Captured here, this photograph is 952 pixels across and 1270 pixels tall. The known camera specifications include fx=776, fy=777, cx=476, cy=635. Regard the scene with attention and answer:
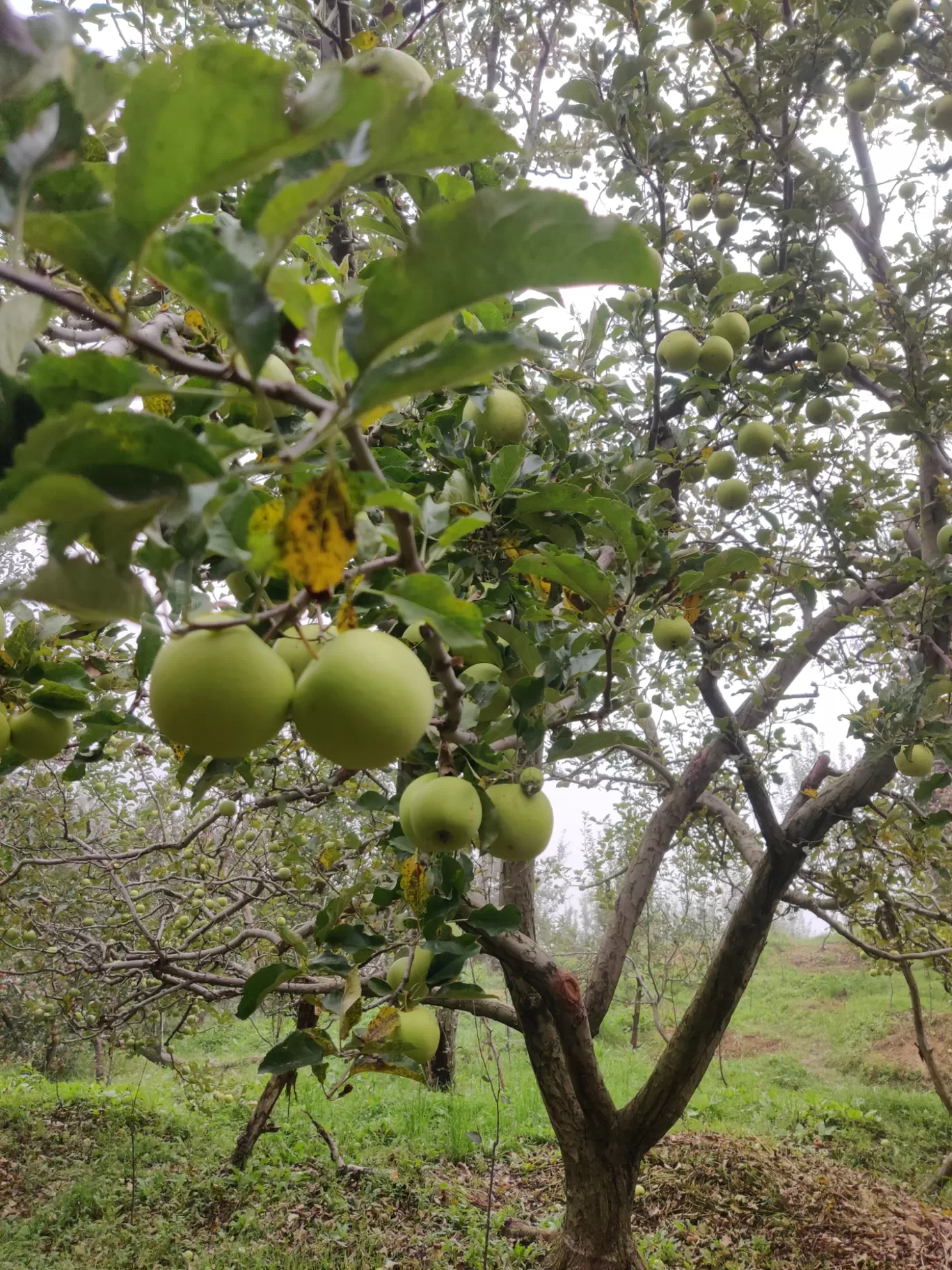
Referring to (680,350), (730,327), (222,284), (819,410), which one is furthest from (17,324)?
(819,410)

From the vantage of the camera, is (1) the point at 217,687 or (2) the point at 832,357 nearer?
(1) the point at 217,687

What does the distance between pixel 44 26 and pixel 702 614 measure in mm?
3311

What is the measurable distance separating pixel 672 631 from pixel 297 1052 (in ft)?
5.32

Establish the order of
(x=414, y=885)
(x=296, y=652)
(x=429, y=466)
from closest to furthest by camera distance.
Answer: (x=296, y=652), (x=414, y=885), (x=429, y=466)

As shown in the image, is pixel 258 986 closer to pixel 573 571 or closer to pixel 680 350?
pixel 573 571

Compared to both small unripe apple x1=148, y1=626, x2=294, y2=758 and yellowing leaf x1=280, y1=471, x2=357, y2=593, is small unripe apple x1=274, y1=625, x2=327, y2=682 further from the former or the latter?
yellowing leaf x1=280, y1=471, x2=357, y2=593

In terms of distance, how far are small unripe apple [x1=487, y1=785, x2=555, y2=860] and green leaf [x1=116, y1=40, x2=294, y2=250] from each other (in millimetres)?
1162

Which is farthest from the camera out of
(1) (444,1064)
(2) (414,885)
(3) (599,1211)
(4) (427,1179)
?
(1) (444,1064)

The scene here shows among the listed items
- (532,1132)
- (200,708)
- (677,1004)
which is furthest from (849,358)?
(677,1004)

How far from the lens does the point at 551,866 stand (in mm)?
7742

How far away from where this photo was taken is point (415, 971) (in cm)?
173

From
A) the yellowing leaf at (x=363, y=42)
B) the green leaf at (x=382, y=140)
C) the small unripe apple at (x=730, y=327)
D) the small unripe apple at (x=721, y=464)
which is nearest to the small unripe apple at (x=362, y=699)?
the green leaf at (x=382, y=140)

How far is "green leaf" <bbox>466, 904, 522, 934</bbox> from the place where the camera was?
1642mm

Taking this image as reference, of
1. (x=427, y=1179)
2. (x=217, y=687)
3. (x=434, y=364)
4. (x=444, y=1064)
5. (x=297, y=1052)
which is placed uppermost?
(x=434, y=364)
